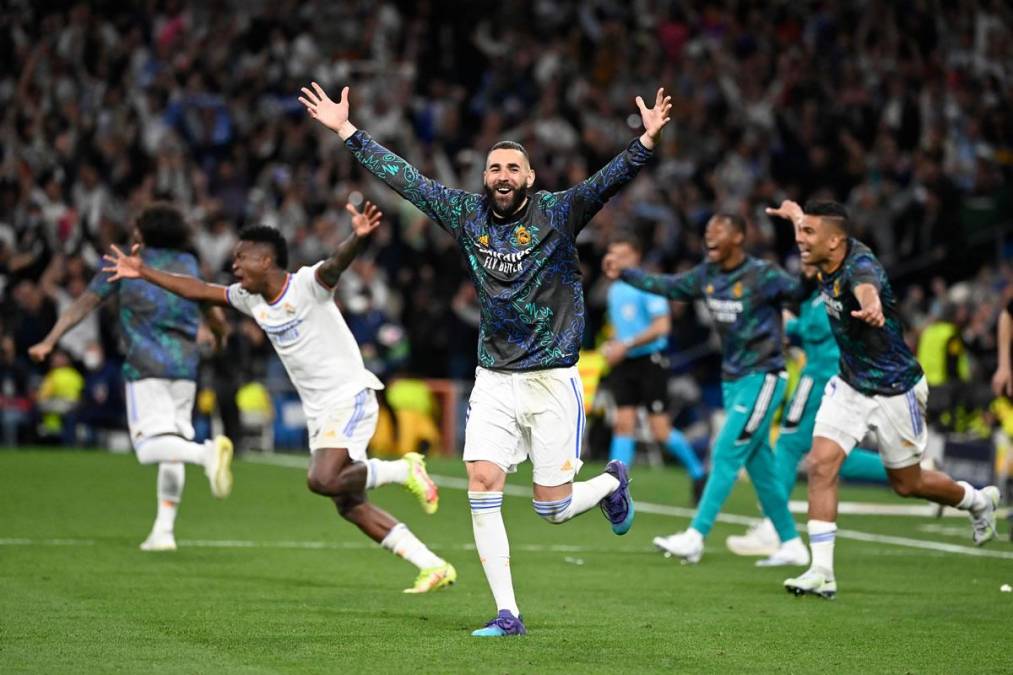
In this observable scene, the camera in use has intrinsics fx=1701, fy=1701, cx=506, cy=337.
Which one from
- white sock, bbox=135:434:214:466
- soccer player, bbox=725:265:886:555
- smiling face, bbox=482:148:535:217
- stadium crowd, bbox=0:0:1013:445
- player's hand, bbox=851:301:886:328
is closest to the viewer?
smiling face, bbox=482:148:535:217

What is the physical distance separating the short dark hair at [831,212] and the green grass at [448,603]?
2412mm

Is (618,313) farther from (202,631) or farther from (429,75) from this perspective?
(429,75)

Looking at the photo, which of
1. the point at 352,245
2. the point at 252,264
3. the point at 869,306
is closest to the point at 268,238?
the point at 252,264

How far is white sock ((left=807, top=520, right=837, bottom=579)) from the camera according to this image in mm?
10797

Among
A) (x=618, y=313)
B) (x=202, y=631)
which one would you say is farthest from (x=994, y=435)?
(x=202, y=631)

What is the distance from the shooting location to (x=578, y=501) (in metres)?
9.49

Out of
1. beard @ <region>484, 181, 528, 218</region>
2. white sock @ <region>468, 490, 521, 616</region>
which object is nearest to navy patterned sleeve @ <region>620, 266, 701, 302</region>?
beard @ <region>484, 181, 528, 218</region>

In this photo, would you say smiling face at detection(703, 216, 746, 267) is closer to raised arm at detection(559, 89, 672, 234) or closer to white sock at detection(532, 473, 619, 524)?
white sock at detection(532, 473, 619, 524)

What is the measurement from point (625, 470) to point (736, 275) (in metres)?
3.28

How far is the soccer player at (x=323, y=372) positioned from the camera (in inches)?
429

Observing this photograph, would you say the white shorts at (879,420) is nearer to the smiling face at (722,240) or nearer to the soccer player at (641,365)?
the smiling face at (722,240)

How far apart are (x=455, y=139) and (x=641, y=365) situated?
11.0 metres

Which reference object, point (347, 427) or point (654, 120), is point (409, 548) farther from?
point (654, 120)

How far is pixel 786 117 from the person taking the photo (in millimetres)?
28312
